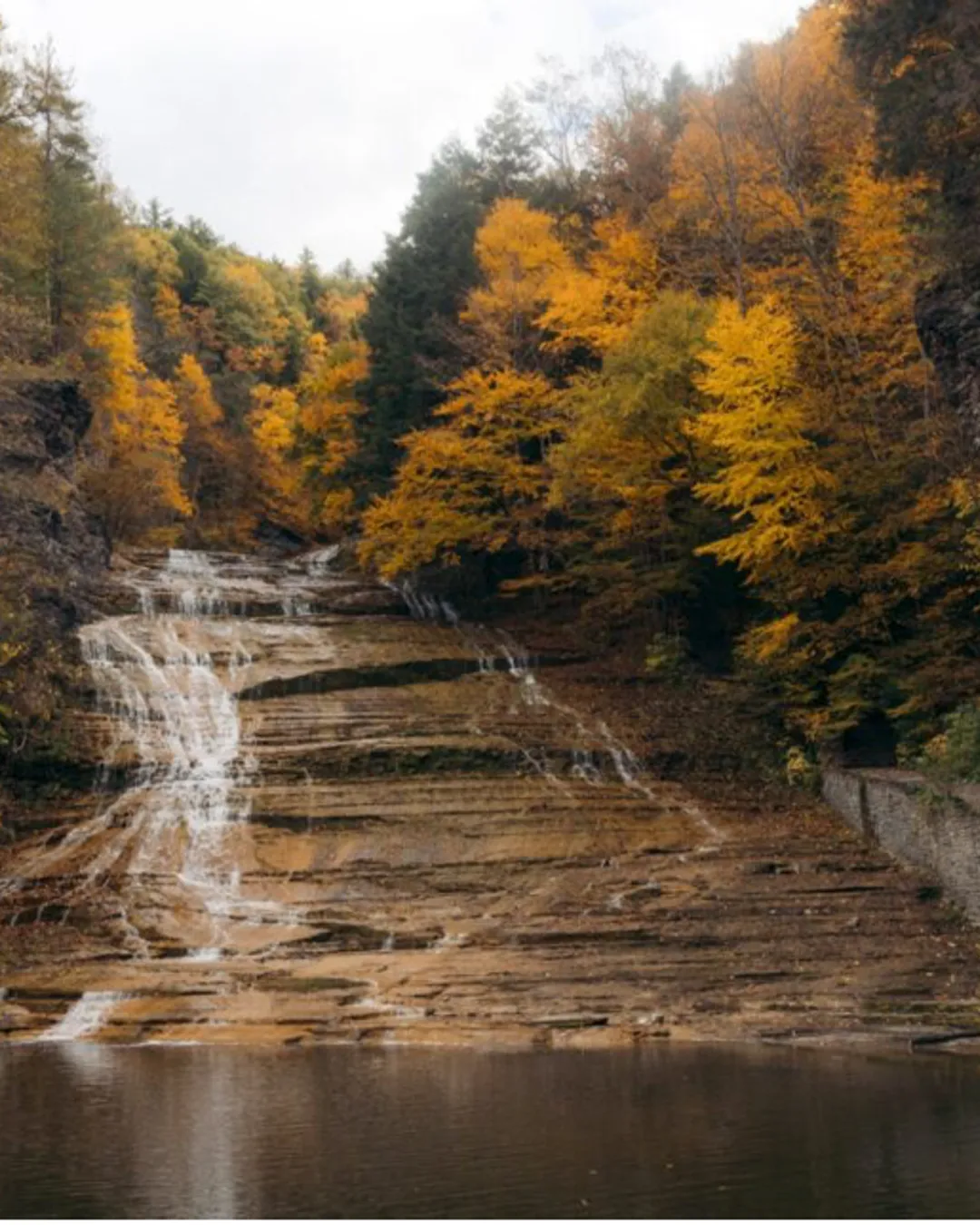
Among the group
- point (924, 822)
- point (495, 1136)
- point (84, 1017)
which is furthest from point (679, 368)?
point (495, 1136)

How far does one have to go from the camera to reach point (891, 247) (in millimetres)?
26969

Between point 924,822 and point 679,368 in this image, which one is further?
point 679,368

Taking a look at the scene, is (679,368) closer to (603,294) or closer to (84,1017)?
(603,294)

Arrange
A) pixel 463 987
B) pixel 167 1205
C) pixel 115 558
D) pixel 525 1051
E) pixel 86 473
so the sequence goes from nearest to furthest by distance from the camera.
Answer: pixel 167 1205
pixel 525 1051
pixel 463 987
pixel 115 558
pixel 86 473

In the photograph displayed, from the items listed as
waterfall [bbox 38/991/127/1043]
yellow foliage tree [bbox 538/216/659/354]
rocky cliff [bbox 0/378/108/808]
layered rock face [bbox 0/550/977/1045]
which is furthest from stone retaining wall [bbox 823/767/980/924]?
rocky cliff [bbox 0/378/108/808]

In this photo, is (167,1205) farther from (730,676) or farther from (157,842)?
(730,676)

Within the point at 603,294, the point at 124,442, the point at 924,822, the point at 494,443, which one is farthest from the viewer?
the point at 124,442

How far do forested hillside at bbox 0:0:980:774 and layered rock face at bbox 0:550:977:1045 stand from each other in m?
3.18

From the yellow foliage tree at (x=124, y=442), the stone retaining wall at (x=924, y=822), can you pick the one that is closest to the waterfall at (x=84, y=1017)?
the stone retaining wall at (x=924, y=822)

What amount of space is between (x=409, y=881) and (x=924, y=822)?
7.96 m

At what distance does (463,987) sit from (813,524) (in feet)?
39.1

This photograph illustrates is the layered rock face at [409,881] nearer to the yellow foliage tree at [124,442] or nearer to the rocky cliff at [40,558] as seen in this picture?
the rocky cliff at [40,558]

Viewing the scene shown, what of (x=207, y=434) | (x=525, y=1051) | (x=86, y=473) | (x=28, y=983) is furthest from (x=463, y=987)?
(x=207, y=434)

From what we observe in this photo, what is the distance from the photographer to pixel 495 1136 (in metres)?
9.69
